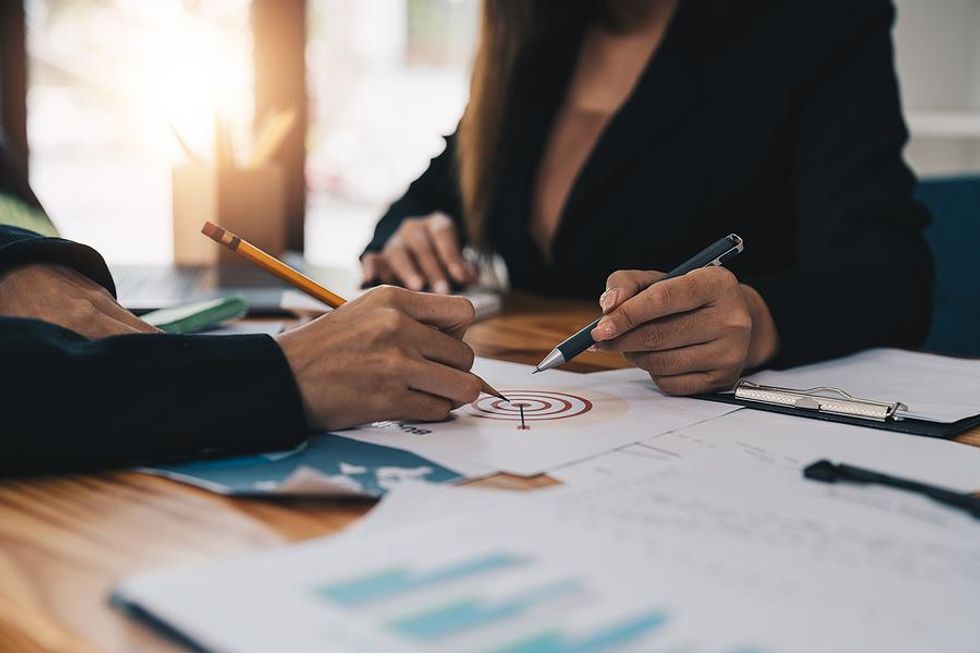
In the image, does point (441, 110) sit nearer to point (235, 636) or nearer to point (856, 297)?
point (856, 297)

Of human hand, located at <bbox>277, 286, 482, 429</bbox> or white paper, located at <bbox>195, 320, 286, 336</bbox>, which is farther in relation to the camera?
white paper, located at <bbox>195, 320, 286, 336</bbox>

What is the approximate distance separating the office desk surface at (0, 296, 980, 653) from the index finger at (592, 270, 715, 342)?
0.66ft

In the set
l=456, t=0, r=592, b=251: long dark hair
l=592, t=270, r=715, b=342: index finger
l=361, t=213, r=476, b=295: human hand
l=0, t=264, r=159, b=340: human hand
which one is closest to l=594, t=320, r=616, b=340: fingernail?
l=592, t=270, r=715, b=342: index finger

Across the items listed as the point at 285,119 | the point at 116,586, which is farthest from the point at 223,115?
the point at 116,586

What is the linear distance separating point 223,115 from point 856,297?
1.06 metres

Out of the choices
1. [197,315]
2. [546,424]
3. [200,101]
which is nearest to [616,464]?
[546,424]

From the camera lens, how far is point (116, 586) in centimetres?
37

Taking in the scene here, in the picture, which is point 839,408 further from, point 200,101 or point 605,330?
point 200,101

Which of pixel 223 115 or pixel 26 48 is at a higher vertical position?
pixel 26 48

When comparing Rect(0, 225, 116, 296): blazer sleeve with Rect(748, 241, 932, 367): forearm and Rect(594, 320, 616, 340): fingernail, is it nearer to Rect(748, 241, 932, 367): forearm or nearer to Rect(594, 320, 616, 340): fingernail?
Rect(594, 320, 616, 340): fingernail

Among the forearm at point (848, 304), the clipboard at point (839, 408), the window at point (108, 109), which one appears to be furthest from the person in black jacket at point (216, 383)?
the window at point (108, 109)

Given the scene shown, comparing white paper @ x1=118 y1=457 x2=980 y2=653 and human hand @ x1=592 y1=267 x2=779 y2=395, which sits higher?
human hand @ x1=592 y1=267 x2=779 y2=395

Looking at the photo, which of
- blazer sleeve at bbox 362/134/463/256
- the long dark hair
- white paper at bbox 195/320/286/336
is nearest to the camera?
white paper at bbox 195/320/286/336

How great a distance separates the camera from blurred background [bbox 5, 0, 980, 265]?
2.13m
